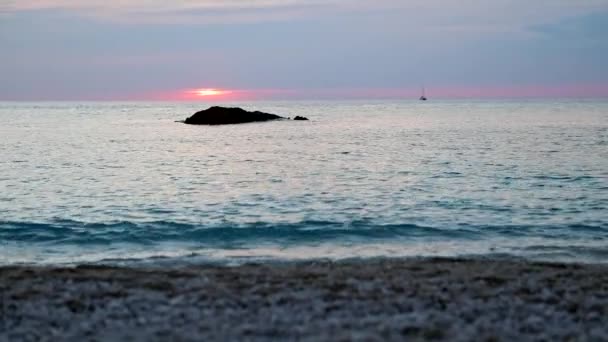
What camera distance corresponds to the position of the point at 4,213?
81.8 feet

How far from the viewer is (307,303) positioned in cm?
1112

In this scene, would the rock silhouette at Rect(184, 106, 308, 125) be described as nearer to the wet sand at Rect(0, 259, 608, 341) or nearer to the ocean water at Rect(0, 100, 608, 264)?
the ocean water at Rect(0, 100, 608, 264)

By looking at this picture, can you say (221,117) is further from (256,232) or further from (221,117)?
(256,232)

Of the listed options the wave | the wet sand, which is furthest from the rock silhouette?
the wet sand

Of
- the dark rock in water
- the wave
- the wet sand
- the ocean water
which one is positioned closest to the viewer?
the wet sand

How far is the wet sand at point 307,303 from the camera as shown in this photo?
9.60 meters

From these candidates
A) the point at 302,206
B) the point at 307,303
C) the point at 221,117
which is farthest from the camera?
the point at 221,117

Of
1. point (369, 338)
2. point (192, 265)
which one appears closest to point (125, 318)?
point (369, 338)

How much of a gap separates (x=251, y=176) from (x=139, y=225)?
15734 mm

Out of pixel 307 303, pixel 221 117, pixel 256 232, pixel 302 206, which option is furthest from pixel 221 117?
pixel 307 303

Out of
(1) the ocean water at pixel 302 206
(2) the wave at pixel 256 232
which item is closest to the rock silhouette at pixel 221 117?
(1) the ocean water at pixel 302 206

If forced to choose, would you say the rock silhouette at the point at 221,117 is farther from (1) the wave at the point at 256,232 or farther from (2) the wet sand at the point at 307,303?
(2) the wet sand at the point at 307,303

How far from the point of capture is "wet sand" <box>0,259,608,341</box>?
9.60 metres

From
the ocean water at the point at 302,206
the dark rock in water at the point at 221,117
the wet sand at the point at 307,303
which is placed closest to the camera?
the wet sand at the point at 307,303
